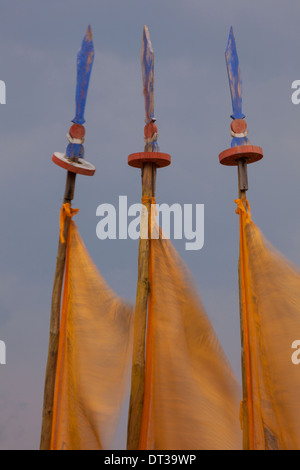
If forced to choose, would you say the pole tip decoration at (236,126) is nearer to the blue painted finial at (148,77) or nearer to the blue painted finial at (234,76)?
the blue painted finial at (234,76)

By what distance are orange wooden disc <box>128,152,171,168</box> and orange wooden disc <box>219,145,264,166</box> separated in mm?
439

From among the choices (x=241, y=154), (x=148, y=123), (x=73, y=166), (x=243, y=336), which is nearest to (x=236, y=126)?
(x=241, y=154)

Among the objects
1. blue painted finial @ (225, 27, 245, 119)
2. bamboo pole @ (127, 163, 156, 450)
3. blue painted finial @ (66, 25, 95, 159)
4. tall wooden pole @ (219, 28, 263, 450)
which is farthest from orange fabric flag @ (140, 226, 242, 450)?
blue painted finial @ (225, 27, 245, 119)

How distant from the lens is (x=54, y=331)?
5062 millimetres

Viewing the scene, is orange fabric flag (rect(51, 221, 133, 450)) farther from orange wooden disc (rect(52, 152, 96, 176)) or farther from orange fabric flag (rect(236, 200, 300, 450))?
orange fabric flag (rect(236, 200, 300, 450))

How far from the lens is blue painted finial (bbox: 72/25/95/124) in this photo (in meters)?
5.44

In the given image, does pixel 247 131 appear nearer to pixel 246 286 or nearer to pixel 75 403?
pixel 246 286

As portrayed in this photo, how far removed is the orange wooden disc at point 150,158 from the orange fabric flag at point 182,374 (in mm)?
627

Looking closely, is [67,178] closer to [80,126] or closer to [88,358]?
[80,126]

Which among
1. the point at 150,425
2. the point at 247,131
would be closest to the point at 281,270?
the point at 247,131

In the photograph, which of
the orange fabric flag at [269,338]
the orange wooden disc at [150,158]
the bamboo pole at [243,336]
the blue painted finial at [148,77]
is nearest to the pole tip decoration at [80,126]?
the orange wooden disc at [150,158]

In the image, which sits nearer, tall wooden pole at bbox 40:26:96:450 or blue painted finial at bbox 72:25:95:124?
tall wooden pole at bbox 40:26:96:450
